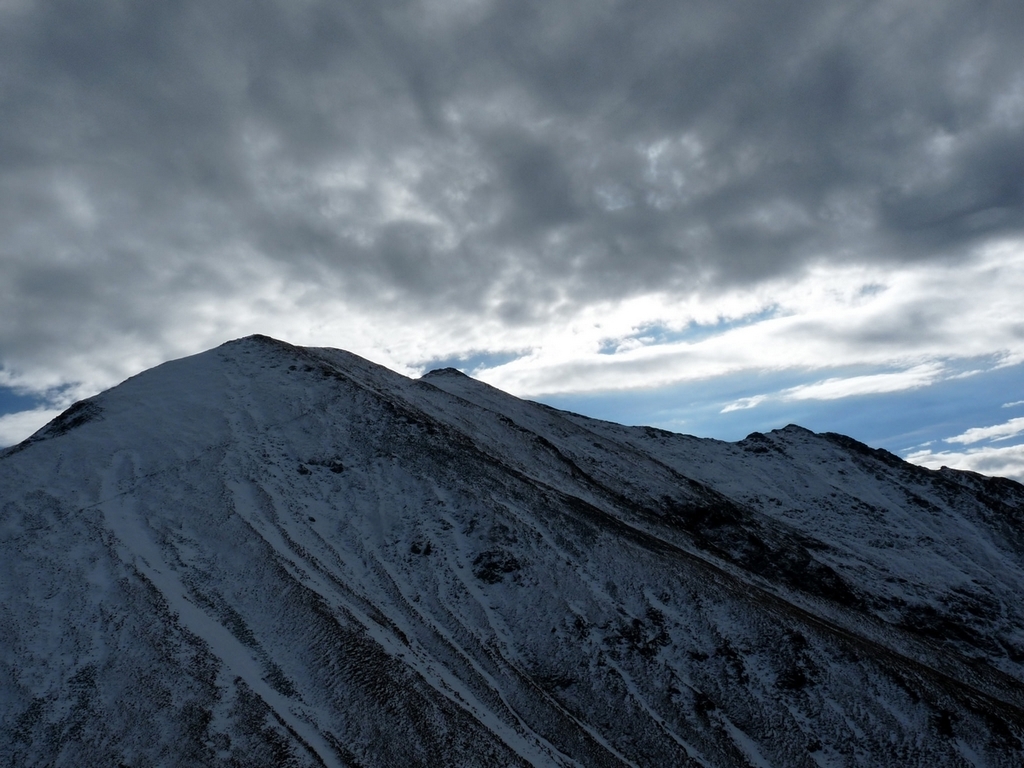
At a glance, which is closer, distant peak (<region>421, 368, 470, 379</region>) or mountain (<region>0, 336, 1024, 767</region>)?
mountain (<region>0, 336, 1024, 767</region>)

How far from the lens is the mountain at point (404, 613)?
2406cm

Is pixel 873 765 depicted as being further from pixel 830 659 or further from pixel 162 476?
pixel 162 476

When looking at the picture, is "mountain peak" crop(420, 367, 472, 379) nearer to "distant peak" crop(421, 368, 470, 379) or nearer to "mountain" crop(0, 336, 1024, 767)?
"distant peak" crop(421, 368, 470, 379)

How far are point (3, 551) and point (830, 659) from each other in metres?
38.9

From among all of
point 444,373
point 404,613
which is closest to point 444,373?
point 444,373

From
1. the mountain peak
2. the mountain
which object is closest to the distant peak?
the mountain peak

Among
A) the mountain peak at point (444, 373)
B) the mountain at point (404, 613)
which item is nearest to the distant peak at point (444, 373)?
the mountain peak at point (444, 373)

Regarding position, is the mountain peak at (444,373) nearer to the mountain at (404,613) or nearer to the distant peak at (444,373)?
the distant peak at (444,373)

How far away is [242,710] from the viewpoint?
926 inches

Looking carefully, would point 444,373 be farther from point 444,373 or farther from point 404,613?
point 404,613

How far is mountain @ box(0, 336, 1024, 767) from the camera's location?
24062 millimetres

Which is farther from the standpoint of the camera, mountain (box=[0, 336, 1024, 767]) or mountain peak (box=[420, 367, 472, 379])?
mountain peak (box=[420, 367, 472, 379])

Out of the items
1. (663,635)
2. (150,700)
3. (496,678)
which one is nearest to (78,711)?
(150,700)

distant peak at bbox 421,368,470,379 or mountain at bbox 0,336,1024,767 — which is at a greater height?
distant peak at bbox 421,368,470,379
